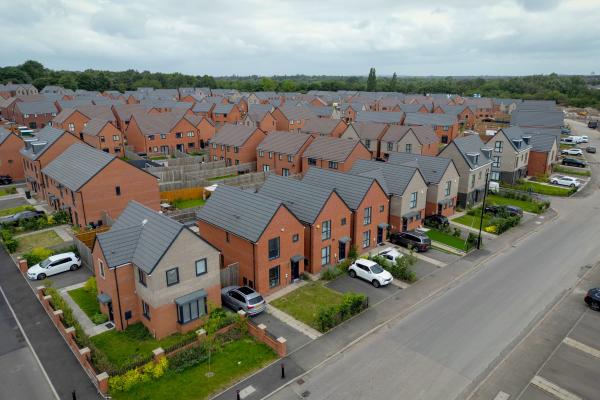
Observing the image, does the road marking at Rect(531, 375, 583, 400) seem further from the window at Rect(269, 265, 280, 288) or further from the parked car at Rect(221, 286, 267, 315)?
the window at Rect(269, 265, 280, 288)

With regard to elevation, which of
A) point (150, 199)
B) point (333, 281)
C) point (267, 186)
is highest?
point (267, 186)

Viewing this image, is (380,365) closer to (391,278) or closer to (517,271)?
(391,278)

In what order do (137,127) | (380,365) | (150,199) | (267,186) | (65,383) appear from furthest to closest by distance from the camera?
(137,127) < (150,199) < (267,186) < (380,365) < (65,383)


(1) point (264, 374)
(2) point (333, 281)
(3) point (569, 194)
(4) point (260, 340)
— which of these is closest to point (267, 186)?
(2) point (333, 281)

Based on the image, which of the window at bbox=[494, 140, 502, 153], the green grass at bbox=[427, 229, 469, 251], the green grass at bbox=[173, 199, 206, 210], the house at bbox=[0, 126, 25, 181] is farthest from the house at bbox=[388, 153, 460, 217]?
the house at bbox=[0, 126, 25, 181]

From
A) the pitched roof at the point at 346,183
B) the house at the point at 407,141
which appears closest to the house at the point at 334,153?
the house at the point at 407,141

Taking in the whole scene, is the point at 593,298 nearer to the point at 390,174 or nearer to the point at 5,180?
the point at 390,174
